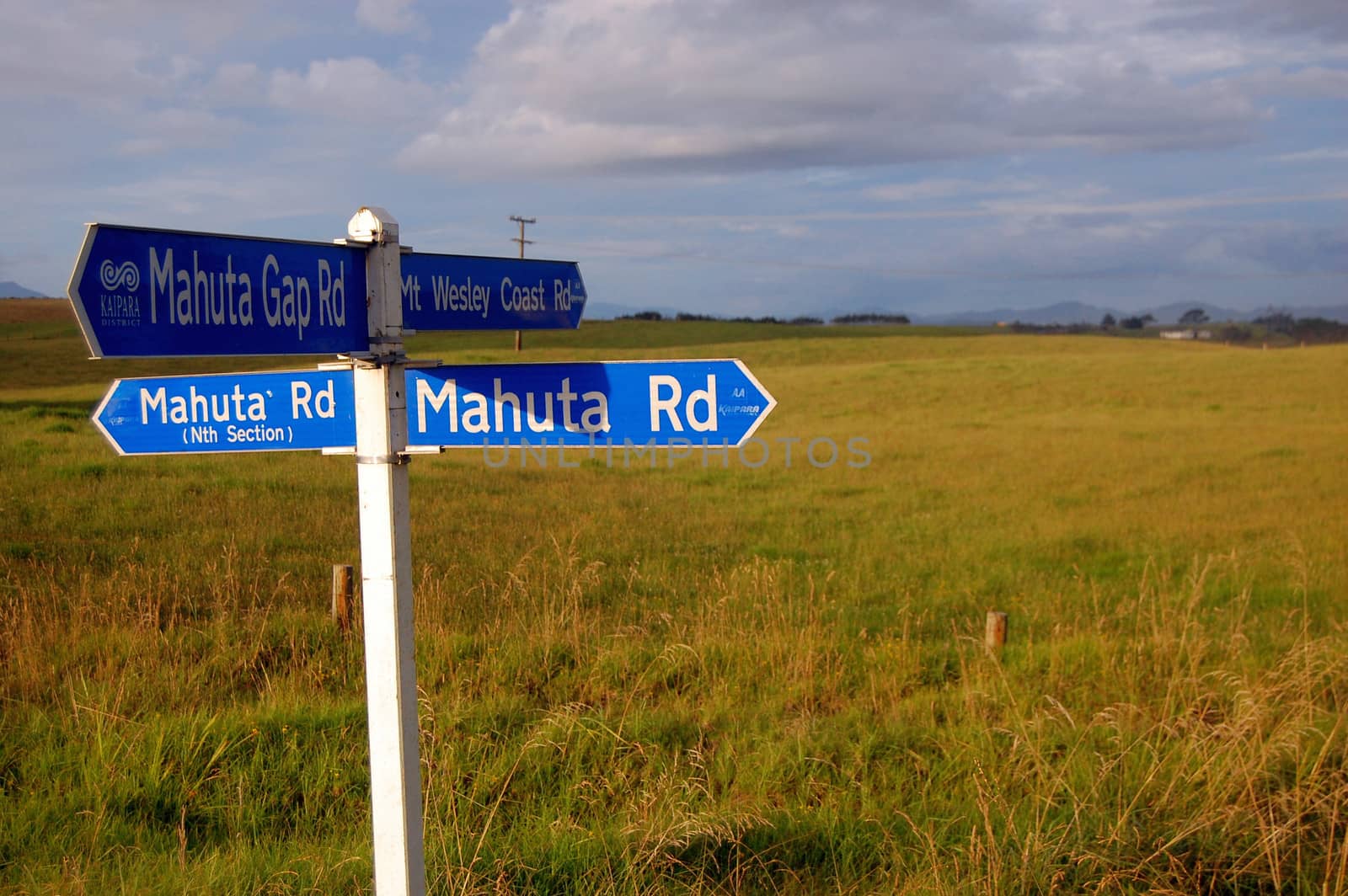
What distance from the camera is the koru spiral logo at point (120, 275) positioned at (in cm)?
196

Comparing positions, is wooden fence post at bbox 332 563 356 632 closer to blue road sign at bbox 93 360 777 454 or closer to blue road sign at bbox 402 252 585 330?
blue road sign at bbox 402 252 585 330

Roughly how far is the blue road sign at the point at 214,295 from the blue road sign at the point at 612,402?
38 cm

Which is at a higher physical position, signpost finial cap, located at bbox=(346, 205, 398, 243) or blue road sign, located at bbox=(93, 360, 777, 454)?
signpost finial cap, located at bbox=(346, 205, 398, 243)

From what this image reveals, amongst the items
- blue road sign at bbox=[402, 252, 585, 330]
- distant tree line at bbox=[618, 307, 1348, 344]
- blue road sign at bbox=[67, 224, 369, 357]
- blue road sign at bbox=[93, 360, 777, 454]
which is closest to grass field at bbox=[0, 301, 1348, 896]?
blue road sign at bbox=[93, 360, 777, 454]

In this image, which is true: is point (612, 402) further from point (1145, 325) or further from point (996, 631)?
point (1145, 325)

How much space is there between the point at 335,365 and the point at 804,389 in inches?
1108

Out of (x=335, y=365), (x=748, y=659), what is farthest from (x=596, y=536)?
(x=335, y=365)

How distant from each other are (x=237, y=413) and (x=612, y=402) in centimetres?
95

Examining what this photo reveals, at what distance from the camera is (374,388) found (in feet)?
7.71

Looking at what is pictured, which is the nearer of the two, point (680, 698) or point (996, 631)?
point (680, 698)

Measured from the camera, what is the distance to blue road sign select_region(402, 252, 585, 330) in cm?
271

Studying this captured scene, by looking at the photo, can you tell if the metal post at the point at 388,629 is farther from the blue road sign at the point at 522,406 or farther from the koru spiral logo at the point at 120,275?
the koru spiral logo at the point at 120,275

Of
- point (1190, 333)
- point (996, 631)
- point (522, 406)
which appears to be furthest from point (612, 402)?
point (1190, 333)

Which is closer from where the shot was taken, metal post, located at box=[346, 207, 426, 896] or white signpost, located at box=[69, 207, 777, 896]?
white signpost, located at box=[69, 207, 777, 896]
